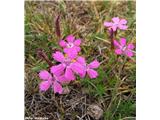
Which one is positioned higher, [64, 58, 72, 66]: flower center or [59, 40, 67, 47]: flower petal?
[59, 40, 67, 47]: flower petal

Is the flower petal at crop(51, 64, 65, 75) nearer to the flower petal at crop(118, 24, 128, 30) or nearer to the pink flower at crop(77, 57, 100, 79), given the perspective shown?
the pink flower at crop(77, 57, 100, 79)

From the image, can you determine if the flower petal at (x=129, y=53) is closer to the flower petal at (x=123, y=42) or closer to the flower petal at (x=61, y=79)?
the flower petal at (x=123, y=42)

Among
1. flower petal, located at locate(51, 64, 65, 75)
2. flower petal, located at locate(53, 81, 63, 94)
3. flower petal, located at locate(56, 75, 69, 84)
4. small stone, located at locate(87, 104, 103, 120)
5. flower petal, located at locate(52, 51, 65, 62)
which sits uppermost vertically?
flower petal, located at locate(52, 51, 65, 62)

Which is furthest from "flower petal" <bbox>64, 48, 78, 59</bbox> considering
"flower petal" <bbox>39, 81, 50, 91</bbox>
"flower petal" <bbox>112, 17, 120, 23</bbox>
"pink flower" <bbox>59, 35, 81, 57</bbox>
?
"flower petal" <bbox>112, 17, 120, 23</bbox>

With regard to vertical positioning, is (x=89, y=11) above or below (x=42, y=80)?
above

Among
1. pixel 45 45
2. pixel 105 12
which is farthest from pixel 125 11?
pixel 45 45

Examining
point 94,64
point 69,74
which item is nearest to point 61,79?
point 69,74
